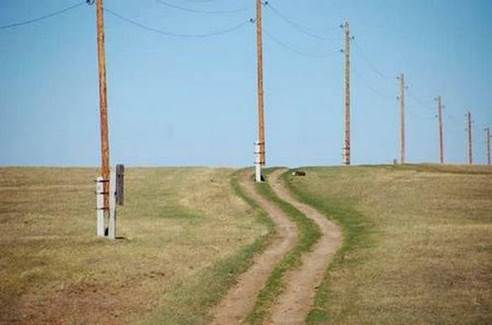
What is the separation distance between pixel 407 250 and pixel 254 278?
613 centimetres

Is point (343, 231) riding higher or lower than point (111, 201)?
lower

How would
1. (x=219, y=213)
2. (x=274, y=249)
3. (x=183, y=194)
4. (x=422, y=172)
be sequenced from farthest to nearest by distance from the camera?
1. (x=422, y=172)
2. (x=183, y=194)
3. (x=219, y=213)
4. (x=274, y=249)

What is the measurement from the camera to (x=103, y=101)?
23859mm

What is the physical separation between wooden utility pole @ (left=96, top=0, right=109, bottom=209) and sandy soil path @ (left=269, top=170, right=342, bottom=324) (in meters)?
9.14

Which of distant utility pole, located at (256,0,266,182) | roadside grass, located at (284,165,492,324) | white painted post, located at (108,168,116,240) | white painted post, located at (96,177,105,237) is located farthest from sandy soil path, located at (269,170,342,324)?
distant utility pole, located at (256,0,266,182)

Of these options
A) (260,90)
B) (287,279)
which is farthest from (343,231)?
(260,90)

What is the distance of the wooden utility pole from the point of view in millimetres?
23594

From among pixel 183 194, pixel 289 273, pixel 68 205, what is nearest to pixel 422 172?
pixel 183 194

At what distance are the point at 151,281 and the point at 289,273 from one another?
411 centimetres

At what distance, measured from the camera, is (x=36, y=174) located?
50.0 meters

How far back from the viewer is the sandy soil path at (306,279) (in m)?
13.2

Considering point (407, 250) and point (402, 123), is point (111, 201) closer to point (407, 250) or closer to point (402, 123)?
point (407, 250)

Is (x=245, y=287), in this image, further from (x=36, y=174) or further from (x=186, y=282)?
(x=36, y=174)

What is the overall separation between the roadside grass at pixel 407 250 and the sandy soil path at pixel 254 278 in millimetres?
1791
